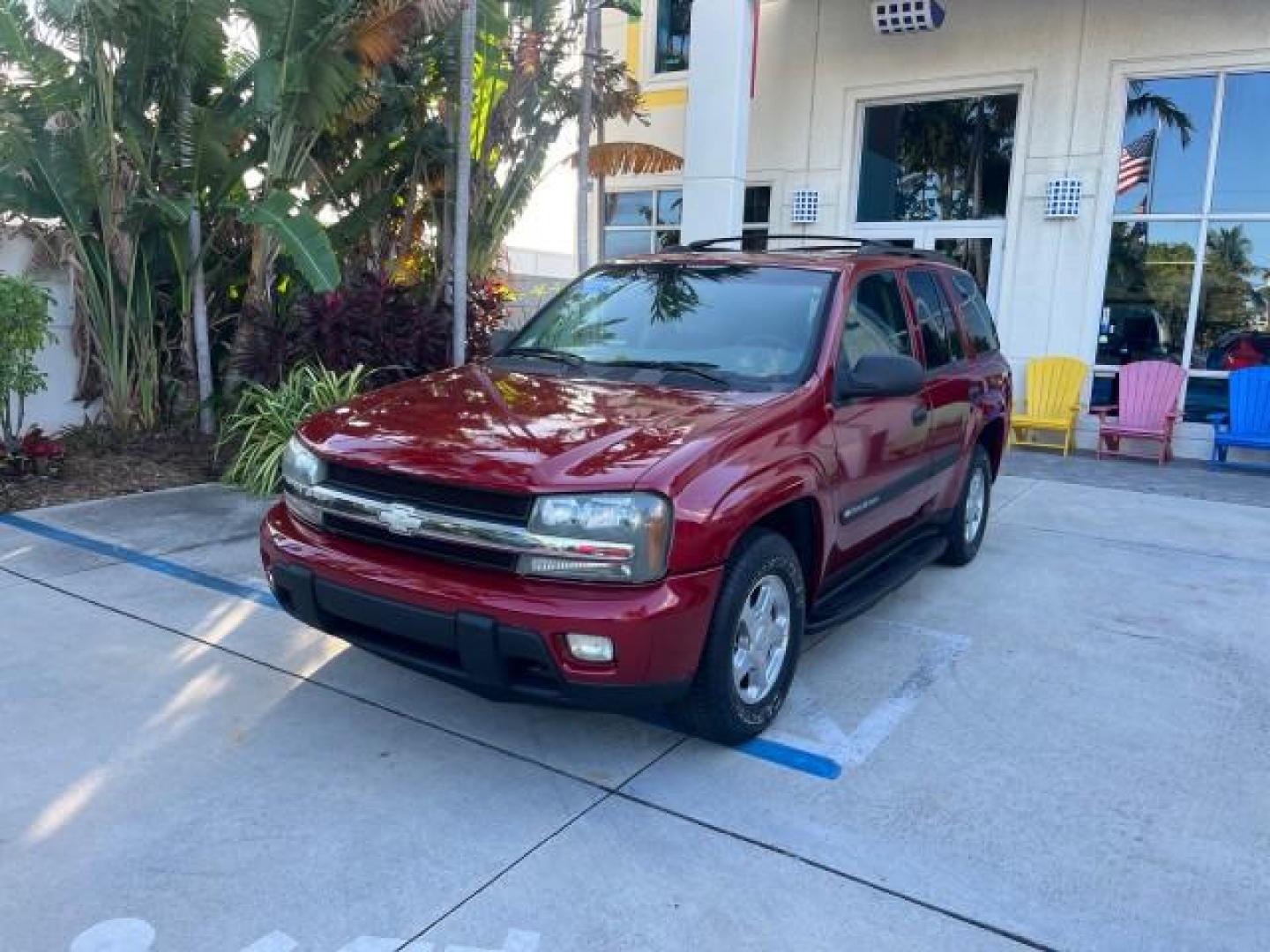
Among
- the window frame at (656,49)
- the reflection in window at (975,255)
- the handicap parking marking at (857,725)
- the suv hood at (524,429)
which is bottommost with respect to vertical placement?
the handicap parking marking at (857,725)

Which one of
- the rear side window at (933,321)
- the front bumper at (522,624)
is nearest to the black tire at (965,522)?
the rear side window at (933,321)

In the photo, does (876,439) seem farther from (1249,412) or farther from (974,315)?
(1249,412)

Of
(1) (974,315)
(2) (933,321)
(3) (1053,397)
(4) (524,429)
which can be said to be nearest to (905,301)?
(2) (933,321)

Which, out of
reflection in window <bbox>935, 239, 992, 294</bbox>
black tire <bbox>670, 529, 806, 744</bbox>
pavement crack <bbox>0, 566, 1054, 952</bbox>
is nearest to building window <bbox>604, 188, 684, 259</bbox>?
reflection in window <bbox>935, 239, 992, 294</bbox>

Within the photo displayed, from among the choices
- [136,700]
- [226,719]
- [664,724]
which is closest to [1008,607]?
[664,724]

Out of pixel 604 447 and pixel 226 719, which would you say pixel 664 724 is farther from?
pixel 226 719

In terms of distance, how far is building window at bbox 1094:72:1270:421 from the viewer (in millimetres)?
10438

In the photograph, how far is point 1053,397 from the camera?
11234 millimetres

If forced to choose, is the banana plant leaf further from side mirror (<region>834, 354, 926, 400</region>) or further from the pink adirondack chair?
the pink adirondack chair

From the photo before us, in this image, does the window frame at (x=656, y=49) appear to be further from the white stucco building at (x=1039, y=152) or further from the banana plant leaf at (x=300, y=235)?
the banana plant leaf at (x=300, y=235)

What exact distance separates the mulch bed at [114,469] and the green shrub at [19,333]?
0.65 meters

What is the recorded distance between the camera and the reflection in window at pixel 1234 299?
1047 cm

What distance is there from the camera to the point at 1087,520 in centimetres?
766

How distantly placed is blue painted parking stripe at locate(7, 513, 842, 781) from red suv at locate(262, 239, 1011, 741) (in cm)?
15
